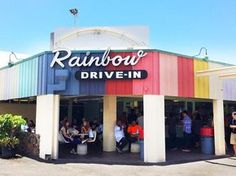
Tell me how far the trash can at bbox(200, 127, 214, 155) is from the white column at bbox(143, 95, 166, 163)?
2819 mm

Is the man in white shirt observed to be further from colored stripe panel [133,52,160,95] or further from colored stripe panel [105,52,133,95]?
colored stripe panel [133,52,160,95]

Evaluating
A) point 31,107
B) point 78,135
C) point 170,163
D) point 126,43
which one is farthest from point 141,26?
point 31,107

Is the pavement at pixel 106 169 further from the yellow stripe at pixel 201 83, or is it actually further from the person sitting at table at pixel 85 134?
the yellow stripe at pixel 201 83

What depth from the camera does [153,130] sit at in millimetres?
11875

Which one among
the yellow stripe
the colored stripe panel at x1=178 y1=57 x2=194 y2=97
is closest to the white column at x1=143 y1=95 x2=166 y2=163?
the colored stripe panel at x1=178 y1=57 x2=194 y2=97

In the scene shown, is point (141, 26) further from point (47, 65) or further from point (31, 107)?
point (31, 107)

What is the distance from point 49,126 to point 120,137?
10.6ft

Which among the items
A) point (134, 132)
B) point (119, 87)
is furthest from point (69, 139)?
point (119, 87)

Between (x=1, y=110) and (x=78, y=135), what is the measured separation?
8629 mm

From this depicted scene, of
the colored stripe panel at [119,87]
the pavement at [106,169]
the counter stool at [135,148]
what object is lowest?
the pavement at [106,169]

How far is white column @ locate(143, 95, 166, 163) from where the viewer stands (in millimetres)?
11797

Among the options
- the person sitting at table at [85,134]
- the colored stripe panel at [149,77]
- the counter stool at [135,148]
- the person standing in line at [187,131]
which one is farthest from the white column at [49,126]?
the person standing in line at [187,131]

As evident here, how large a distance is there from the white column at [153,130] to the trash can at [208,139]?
9.25ft

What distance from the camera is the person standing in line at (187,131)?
14.7 m
